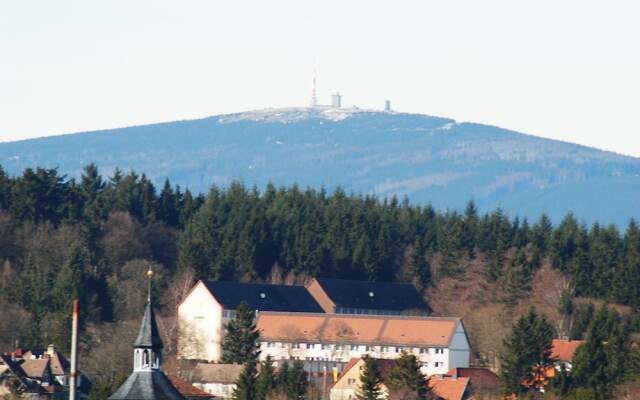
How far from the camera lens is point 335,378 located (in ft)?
351

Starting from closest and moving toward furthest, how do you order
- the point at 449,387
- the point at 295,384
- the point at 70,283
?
the point at 295,384
the point at 449,387
the point at 70,283

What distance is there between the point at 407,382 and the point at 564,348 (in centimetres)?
2392

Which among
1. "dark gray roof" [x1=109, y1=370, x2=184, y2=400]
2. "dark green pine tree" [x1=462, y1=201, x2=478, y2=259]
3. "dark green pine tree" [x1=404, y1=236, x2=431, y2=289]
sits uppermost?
"dark green pine tree" [x1=462, y1=201, x2=478, y2=259]

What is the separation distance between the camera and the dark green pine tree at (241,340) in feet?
351

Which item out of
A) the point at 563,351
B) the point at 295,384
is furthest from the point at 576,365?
the point at 563,351

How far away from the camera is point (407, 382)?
88750 millimetres

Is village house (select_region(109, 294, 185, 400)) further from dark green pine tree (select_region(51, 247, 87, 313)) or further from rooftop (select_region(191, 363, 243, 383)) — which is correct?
dark green pine tree (select_region(51, 247, 87, 313))

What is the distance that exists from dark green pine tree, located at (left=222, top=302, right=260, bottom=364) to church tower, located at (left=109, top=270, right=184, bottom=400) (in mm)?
48592

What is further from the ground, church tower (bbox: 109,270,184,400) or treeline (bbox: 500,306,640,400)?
church tower (bbox: 109,270,184,400)

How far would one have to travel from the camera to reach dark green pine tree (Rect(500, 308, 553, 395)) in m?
95.3

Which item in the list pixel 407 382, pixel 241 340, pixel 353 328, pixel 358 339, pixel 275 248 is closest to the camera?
pixel 407 382

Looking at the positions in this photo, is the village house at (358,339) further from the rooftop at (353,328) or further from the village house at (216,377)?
the village house at (216,377)

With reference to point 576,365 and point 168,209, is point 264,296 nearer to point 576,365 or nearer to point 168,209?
point 168,209

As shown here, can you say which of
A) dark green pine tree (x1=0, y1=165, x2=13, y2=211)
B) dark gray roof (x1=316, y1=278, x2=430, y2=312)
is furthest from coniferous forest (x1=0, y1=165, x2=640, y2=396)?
dark gray roof (x1=316, y1=278, x2=430, y2=312)
